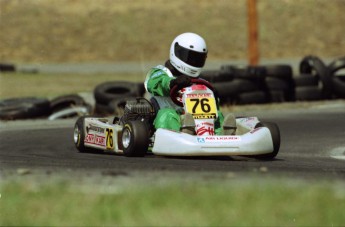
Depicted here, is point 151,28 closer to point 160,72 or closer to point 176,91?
point 160,72

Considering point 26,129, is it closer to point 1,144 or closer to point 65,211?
point 1,144

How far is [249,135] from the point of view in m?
9.15

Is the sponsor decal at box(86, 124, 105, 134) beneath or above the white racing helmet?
beneath

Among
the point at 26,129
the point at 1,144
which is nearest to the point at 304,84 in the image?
the point at 26,129

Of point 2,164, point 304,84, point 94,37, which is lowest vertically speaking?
point 94,37

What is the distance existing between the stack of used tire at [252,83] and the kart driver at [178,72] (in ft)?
18.9

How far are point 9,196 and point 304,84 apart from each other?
11703 millimetres

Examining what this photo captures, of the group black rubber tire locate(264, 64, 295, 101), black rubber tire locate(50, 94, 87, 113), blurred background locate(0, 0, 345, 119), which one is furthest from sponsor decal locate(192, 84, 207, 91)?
blurred background locate(0, 0, 345, 119)

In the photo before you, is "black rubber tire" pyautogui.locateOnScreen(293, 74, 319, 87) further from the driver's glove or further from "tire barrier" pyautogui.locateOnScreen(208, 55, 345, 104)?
the driver's glove

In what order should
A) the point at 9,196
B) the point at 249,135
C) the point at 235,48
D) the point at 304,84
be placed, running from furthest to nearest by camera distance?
the point at 235,48 → the point at 304,84 → the point at 249,135 → the point at 9,196

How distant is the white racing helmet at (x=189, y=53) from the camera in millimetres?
9812

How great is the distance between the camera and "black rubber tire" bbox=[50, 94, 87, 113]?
15.9 meters

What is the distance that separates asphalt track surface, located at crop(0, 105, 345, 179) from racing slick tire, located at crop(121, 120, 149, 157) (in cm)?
11

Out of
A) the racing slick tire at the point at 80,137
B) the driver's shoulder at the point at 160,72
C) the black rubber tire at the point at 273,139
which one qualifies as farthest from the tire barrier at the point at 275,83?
the black rubber tire at the point at 273,139
